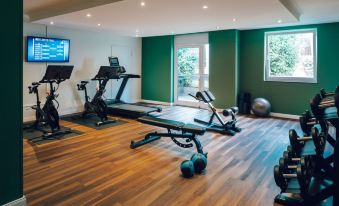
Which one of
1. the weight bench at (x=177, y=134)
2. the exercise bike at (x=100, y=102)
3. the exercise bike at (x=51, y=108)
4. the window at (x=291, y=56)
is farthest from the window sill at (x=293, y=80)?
the exercise bike at (x=51, y=108)

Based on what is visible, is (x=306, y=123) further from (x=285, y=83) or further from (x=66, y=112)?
(x=66, y=112)

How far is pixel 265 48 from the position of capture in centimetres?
728

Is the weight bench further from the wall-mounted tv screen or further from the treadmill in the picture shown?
the wall-mounted tv screen

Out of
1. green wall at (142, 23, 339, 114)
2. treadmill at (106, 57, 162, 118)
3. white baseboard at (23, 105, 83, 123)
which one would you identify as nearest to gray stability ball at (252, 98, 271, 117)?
green wall at (142, 23, 339, 114)

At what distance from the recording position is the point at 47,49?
6.64 m

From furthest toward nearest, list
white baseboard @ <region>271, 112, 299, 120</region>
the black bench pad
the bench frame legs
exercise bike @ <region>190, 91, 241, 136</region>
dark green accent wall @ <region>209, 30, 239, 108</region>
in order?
dark green accent wall @ <region>209, 30, 239, 108</region>
white baseboard @ <region>271, 112, 299, 120</region>
exercise bike @ <region>190, 91, 241, 136</region>
the bench frame legs
the black bench pad

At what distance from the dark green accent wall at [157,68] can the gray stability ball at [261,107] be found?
10.0 ft

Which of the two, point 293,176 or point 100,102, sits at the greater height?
point 100,102

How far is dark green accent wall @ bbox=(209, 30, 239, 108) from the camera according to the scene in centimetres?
744

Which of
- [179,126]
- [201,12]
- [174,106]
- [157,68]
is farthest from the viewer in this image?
[157,68]

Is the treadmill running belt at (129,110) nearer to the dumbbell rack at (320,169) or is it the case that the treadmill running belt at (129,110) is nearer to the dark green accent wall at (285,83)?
the dark green accent wall at (285,83)

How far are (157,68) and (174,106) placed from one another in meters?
1.55
